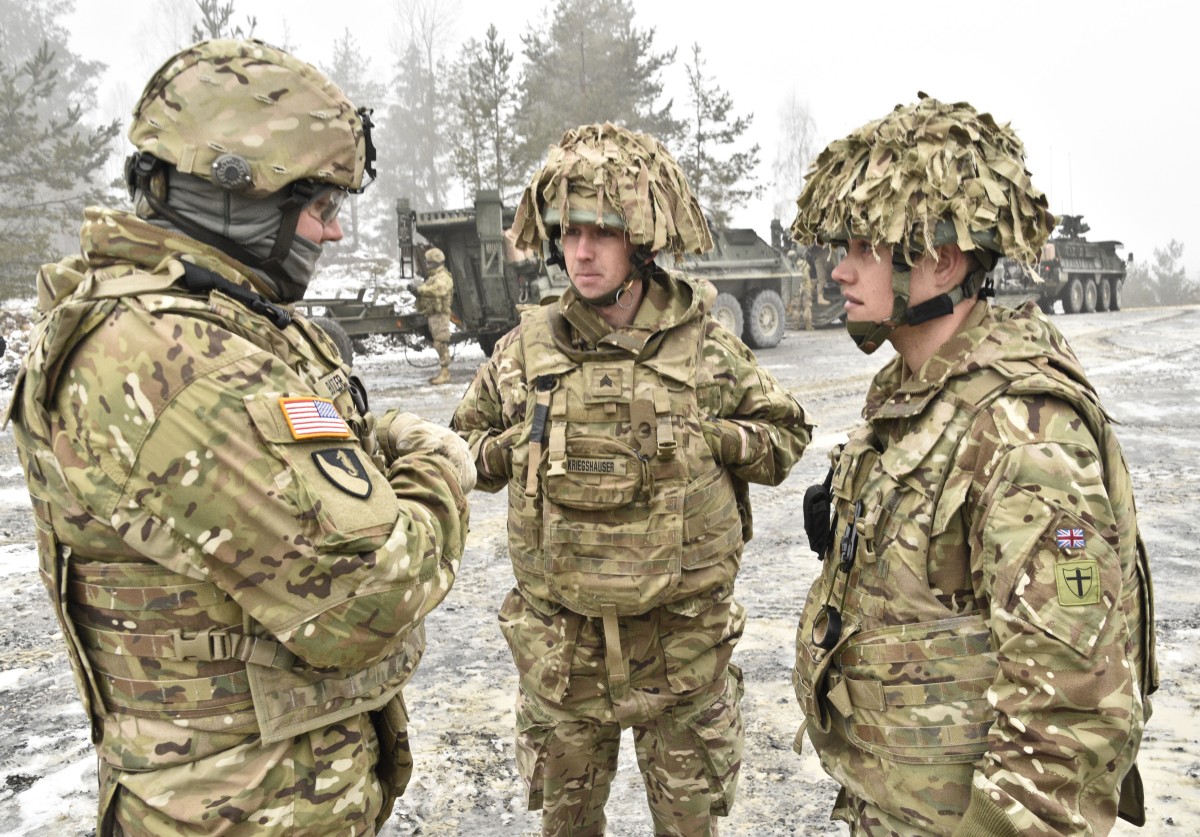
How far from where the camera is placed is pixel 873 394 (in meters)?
2.33

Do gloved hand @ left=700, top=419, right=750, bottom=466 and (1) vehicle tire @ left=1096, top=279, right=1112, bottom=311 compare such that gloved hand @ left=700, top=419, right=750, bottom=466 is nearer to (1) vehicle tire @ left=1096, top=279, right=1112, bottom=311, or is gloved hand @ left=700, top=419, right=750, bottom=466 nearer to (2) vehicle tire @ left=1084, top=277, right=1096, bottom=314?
(2) vehicle tire @ left=1084, top=277, right=1096, bottom=314

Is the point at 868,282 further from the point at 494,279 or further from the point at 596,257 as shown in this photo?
the point at 494,279

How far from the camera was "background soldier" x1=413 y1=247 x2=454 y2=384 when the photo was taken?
14.8 meters

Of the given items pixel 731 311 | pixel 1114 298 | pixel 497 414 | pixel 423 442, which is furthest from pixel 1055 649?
pixel 1114 298

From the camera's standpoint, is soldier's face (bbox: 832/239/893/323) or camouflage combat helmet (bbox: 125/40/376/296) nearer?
camouflage combat helmet (bbox: 125/40/376/296)

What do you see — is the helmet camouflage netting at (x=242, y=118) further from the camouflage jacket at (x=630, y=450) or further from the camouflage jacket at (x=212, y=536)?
the camouflage jacket at (x=630, y=450)

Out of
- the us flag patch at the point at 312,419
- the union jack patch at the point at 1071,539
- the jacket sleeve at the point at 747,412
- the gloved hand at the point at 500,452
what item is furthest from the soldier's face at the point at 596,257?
the union jack patch at the point at 1071,539

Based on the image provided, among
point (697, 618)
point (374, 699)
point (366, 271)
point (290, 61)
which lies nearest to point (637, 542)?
point (697, 618)

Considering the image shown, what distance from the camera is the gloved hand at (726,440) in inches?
113

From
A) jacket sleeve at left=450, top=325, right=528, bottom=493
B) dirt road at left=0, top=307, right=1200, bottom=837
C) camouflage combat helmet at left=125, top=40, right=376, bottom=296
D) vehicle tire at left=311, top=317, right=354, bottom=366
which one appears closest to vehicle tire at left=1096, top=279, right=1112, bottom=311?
dirt road at left=0, top=307, right=1200, bottom=837

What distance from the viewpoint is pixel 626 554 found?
2.73 m

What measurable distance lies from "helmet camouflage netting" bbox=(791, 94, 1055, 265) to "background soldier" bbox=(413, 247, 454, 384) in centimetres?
1292

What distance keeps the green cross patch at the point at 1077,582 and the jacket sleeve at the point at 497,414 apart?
5.21 ft

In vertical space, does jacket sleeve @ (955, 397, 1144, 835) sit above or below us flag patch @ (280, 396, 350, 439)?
below
